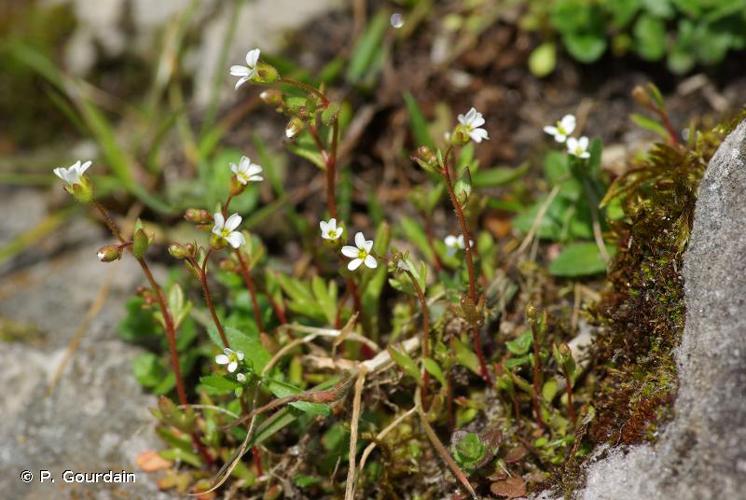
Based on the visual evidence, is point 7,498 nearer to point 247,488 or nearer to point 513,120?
point 247,488

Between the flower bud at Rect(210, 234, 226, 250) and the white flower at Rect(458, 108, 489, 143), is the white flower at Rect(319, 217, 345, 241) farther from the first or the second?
the white flower at Rect(458, 108, 489, 143)

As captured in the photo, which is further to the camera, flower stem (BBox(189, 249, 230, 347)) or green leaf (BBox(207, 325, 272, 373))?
green leaf (BBox(207, 325, 272, 373))

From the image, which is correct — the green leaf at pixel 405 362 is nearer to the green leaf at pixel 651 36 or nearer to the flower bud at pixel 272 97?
the flower bud at pixel 272 97

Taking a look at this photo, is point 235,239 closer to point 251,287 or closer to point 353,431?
point 251,287

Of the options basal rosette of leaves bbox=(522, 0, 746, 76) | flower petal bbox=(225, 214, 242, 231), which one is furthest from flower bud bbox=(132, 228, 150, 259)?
basal rosette of leaves bbox=(522, 0, 746, 76)

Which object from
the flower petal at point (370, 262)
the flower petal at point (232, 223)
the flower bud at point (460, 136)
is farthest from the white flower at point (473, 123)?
the flower petal at point (232, 223)

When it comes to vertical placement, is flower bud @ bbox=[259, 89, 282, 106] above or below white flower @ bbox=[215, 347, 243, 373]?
above

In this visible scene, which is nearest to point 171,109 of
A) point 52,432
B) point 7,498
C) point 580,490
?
point 52,432
